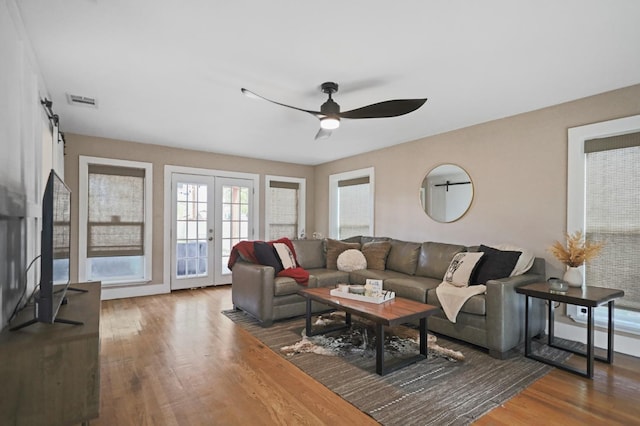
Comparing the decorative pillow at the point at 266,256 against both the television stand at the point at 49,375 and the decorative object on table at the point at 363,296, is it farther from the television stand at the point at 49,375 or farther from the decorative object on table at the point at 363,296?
the television stand at the point at 49,375

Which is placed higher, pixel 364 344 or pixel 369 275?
pixel 369 275

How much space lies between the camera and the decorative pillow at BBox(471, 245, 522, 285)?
10.5ft

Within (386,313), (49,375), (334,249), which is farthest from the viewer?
(334,249)

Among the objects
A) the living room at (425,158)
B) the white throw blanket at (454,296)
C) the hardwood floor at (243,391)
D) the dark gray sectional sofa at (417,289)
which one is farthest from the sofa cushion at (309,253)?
the white throw blanket at (454,296)

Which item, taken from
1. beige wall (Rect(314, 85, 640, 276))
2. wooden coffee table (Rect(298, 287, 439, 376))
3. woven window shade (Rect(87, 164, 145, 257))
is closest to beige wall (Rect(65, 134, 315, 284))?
woven window shade (Rect(87, 164, 145, 257))

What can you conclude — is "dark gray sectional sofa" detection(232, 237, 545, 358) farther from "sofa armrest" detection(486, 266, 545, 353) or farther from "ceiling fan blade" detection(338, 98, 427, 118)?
"ceiling fan blade" detection(338, 98, 427, 118)

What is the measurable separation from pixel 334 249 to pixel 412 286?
152 cm

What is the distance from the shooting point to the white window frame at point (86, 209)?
184 inches

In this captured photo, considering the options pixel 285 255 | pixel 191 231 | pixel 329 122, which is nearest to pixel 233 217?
pixel 191 231

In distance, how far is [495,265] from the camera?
3.28 meters

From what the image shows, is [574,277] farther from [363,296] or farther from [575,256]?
[363,296]

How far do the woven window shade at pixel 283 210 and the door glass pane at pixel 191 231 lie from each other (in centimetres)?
133

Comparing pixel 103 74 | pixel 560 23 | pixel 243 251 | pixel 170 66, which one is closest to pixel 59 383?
pixel 170 66

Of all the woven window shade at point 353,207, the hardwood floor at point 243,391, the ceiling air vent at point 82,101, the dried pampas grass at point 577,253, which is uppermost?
the ceiling air vent at point 82,101
